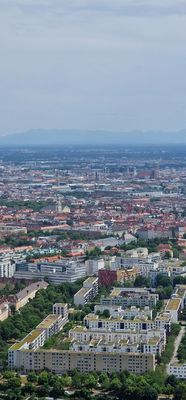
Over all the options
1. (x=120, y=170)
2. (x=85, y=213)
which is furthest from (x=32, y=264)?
(x=120, y=170)

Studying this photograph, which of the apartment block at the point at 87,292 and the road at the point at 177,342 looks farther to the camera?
the apartment block at the point at 87,292

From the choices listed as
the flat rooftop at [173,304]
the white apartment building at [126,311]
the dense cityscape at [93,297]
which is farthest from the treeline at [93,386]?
the flat rooftop at [173,304]

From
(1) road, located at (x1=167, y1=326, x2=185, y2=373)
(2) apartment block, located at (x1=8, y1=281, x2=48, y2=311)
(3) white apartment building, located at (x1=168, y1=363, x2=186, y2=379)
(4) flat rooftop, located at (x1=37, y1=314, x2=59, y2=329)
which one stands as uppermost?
(4) flat rooftop, located at (x1=37, y1=314, x2=59, y2=329)

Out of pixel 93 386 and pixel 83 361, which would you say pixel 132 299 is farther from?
pixel 93 386

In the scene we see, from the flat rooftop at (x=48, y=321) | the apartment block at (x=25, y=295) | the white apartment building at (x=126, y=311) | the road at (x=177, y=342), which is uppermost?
the flat rooftop at (x=48, y=321)

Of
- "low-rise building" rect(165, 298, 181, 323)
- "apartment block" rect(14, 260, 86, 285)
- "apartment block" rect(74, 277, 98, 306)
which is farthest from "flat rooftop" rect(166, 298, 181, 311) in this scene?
"apartment block" rect(14, 260, 86, 285)

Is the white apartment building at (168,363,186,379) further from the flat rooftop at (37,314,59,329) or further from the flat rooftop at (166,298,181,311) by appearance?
the flat rooftop at (166,298,181,311)

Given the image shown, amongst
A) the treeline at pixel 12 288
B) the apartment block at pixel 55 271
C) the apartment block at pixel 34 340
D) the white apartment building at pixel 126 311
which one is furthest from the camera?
the apartment block at pixel 55 271

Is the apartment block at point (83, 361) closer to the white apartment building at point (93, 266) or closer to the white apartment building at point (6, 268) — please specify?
the white apartment building at point (93, 266)

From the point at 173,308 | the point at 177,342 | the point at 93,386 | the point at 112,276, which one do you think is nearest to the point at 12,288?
the point at 112,276
